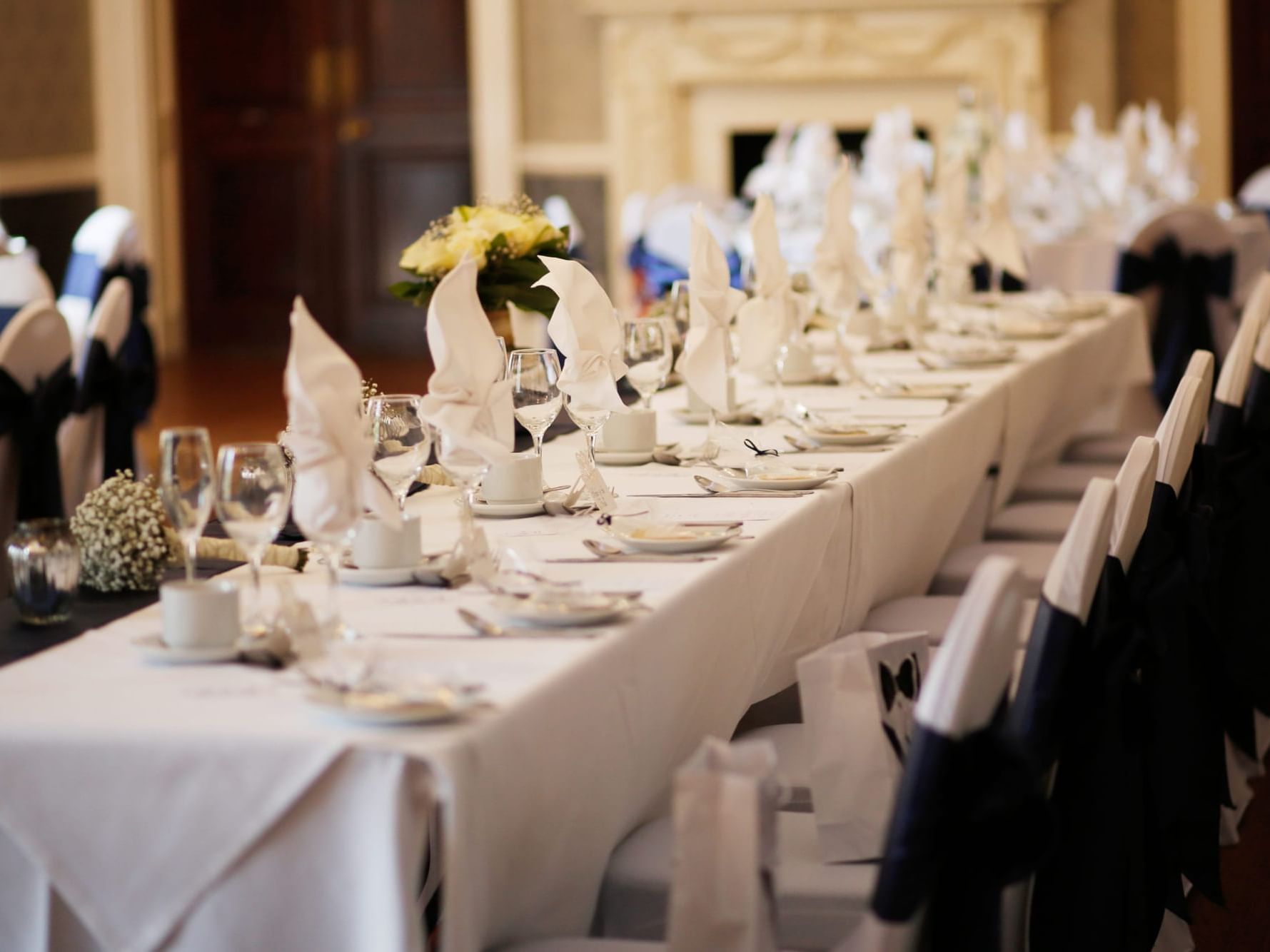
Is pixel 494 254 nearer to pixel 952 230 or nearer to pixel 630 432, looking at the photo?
pixel 630 432

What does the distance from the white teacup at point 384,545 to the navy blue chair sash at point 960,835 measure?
0.67 m

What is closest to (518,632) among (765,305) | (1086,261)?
(765,305)

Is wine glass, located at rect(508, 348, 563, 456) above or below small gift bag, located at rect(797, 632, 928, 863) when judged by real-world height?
above

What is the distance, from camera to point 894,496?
9.16ft

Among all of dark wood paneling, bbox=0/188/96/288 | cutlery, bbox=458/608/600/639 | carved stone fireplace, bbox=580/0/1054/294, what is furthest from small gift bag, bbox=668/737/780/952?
carved stone fireplace, bbox=580/0/1054/294

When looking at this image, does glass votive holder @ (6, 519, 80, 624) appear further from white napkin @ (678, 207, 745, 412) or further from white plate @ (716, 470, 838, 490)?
white napkin @ (678, 207, 745, 412)

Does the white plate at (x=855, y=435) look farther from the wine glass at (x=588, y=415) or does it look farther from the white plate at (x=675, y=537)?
A: the white plate at (x=675, y=537)

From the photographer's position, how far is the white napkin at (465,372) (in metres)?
2.01

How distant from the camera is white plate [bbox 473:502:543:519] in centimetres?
230

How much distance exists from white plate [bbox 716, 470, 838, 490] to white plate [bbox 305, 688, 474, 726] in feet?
3.35

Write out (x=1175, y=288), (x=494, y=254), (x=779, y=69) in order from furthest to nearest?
(x=779, y=69) → (x=1175, y=288) → (x=494, y=254)

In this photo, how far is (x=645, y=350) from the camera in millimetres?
2674

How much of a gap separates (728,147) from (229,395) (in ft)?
12.1

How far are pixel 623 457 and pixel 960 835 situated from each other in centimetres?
123
